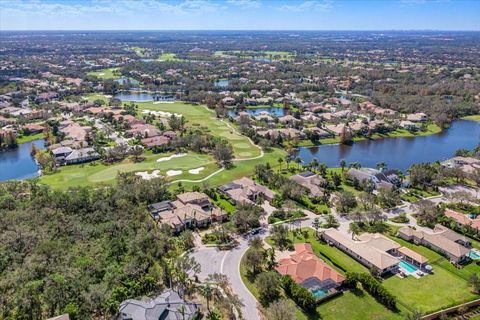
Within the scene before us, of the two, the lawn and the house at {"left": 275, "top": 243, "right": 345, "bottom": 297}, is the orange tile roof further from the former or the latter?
the lawn

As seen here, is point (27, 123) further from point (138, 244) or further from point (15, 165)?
point (138, 244)

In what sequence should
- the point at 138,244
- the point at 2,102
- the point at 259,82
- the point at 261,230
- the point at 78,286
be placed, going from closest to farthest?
the point at 78,286, the point at 138,244, the point at 261,230, the point at 2,102, the point at 259,82

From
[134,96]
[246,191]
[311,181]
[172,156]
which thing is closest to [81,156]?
Result: [172,156]

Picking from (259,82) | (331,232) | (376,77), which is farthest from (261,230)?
(376,77)

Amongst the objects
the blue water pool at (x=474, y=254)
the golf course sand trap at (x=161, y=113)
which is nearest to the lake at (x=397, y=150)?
the blue water pool at (x=474, y=254)

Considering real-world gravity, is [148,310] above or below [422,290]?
above

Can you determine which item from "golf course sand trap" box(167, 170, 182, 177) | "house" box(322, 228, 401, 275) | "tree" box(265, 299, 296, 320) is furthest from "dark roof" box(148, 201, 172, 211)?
"tree" box(265, 299, 296, 320)

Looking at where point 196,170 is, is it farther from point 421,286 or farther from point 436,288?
point 436,288
